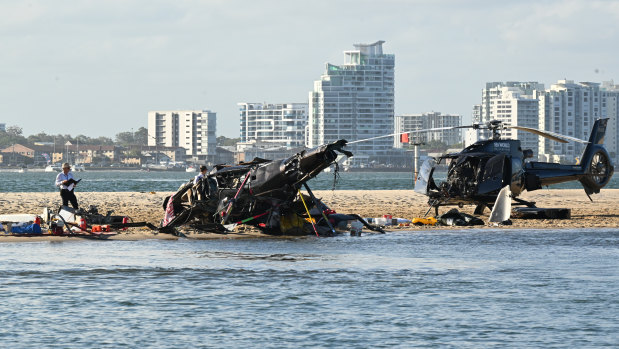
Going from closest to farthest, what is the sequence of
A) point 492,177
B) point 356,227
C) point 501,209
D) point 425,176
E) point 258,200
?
1. point 258,200
2. point 356,227
3. point 492,177
4. point 501,209
5. point 425,176

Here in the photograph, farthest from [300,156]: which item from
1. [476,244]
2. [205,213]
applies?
[476,244]

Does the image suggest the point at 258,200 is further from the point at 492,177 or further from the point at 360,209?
the point at 360,209

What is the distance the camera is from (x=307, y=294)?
1706 cm

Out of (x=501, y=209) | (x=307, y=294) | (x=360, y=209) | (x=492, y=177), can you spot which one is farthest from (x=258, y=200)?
(x=360, y=209)

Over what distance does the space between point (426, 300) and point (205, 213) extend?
36.0 ft

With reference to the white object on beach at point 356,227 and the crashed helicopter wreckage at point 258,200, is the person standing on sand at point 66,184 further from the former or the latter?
the white object on beach at point 356,227

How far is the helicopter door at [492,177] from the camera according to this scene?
30375 mm

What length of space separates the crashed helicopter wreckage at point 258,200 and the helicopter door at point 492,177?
602 centimetres

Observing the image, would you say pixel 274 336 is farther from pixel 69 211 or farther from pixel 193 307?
pixel 69 211

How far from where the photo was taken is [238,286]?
17906mm

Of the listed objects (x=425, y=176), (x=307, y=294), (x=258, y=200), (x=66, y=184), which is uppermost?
(x=425, y=176)

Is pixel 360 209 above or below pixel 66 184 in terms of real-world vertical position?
below

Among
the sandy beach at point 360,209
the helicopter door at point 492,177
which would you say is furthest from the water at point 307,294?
the helicopter door at point 492,177

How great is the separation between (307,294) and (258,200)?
27.7ft
